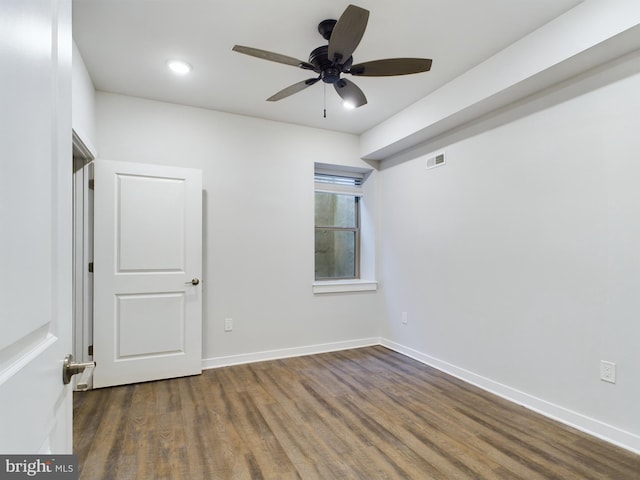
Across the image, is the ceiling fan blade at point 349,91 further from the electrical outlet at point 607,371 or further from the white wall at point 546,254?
the electrical outlet at point 607,371

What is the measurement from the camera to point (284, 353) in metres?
3.85

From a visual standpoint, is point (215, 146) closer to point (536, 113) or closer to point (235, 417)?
point (235, 417)

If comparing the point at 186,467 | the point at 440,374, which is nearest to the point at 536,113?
the point at 440,374

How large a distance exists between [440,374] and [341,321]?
131cm

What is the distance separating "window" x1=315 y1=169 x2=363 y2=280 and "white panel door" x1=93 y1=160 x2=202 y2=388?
1.65 meters

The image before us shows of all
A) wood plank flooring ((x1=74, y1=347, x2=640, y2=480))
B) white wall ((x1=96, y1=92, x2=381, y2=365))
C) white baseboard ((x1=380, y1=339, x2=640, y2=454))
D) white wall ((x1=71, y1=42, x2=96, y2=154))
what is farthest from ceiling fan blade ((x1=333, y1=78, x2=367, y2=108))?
white baseboard ((x1=380, y1=339, x2=640, y2=454))

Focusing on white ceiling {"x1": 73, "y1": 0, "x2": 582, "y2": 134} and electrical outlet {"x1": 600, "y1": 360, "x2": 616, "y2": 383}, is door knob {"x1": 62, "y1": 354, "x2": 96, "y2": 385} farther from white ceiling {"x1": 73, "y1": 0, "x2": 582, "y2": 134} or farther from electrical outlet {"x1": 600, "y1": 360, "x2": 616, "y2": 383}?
electrical outlet {"x1": 600, "y1": 360, "x2": 616, "y2": 383}

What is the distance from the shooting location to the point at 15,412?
0.54 meters

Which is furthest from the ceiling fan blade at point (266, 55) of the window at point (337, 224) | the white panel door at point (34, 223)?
the window at point (337, 224)

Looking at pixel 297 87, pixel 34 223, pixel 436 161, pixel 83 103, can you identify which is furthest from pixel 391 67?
pixel 83 103

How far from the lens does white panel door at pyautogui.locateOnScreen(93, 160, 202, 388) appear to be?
3.01m

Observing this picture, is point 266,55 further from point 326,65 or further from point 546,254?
point 546,254

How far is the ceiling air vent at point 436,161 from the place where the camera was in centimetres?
Answer: 351

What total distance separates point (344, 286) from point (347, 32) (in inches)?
116
